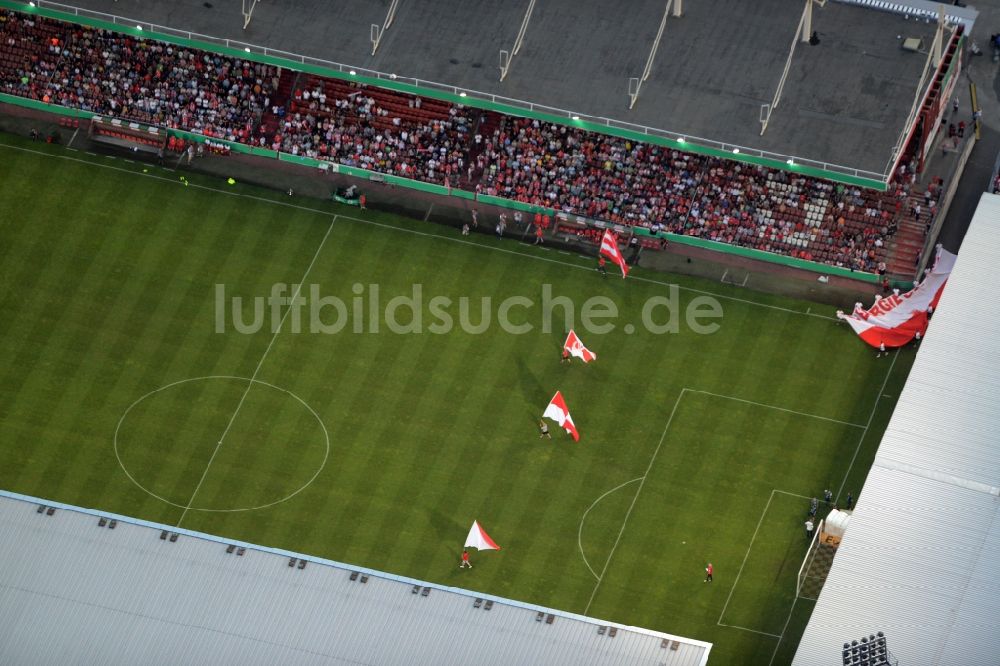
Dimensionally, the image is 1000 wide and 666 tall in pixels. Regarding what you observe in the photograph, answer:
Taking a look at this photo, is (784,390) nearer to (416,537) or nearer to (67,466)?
(416,537)

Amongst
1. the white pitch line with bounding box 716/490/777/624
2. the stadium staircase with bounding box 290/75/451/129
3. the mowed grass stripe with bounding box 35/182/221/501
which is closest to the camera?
the white pitch line with bounding box 716/490/777/624

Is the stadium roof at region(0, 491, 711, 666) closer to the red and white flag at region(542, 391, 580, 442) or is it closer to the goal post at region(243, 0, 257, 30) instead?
the red and white flag at region(542, 391, 580, 442)

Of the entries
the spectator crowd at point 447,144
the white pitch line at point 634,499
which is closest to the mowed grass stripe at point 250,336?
the spectator crowd at point 447,144

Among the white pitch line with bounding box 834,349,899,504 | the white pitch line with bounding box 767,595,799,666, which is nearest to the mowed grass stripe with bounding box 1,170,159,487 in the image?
the white pitch line with bounding box 767,595,799,666

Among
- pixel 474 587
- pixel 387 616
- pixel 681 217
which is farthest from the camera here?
pixel 681 217

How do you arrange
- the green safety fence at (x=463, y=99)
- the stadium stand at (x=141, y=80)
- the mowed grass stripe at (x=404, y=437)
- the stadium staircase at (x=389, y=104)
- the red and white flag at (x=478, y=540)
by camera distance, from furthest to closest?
the stadium stand at (x=141, y=80), the stadium staircase at (x=389, y=104), the green safety fence at (x=463, y=99), the mowed grass stripe at (x=404, y=437), the red and white flag at (x=478, y=540)

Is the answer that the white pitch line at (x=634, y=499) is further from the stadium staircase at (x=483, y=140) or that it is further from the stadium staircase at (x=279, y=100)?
the stadium staircase at (x=279, y=100)

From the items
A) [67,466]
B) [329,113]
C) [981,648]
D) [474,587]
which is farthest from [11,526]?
[981,648]
